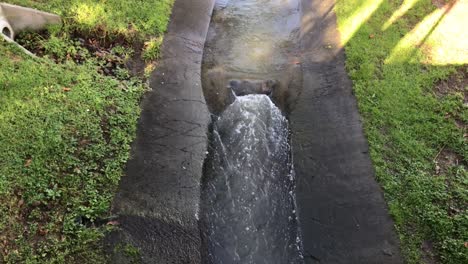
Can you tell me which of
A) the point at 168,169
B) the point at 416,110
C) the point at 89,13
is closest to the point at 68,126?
the point at 168,169

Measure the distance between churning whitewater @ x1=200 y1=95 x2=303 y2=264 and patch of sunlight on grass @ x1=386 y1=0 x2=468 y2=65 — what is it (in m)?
3.71

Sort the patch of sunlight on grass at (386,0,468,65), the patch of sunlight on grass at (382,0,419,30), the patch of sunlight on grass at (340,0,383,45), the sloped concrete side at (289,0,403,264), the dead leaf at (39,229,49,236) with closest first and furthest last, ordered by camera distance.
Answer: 1. the dead leaf at (39,229,49,236)
2. the sloped concrete side at (289,0,403,264)
3. the patch of sunlight on grass at (386,0,468,65)
4. the patch of sunlight on grass at (340,0,383,45)
5. the patch of sunlight on grass at (382,0,419,30)

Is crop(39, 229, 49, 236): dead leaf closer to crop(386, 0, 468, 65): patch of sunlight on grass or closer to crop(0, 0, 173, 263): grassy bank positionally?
crop(0, 0, 173, 263): grassy bank

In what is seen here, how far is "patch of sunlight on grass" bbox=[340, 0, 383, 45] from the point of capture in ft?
36.1

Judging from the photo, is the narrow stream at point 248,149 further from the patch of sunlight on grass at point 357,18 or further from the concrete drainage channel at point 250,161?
the patch of sunlight on grass at point 357,18

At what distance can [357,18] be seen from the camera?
11477 mm

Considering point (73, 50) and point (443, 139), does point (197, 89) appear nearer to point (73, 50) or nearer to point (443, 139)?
point (73, 50)

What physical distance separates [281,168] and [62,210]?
13.9 ft

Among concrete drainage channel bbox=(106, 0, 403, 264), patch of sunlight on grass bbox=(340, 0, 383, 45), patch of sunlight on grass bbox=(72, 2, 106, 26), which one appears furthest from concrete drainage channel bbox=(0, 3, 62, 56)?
patch of sunlight on grass bbox=(340, 0, 383, 45)

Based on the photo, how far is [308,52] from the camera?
10898 millimetres

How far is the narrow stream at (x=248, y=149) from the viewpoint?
288 inches

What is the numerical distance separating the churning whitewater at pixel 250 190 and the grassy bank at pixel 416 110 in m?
1.85

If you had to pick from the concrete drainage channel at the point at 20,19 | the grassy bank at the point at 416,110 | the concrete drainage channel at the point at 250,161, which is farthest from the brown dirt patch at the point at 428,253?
the concrete drainage channel at the point at 20,19

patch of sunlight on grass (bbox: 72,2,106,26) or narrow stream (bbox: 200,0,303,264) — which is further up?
patch of sunlight on grass (bbox: 72,2,106,26)
